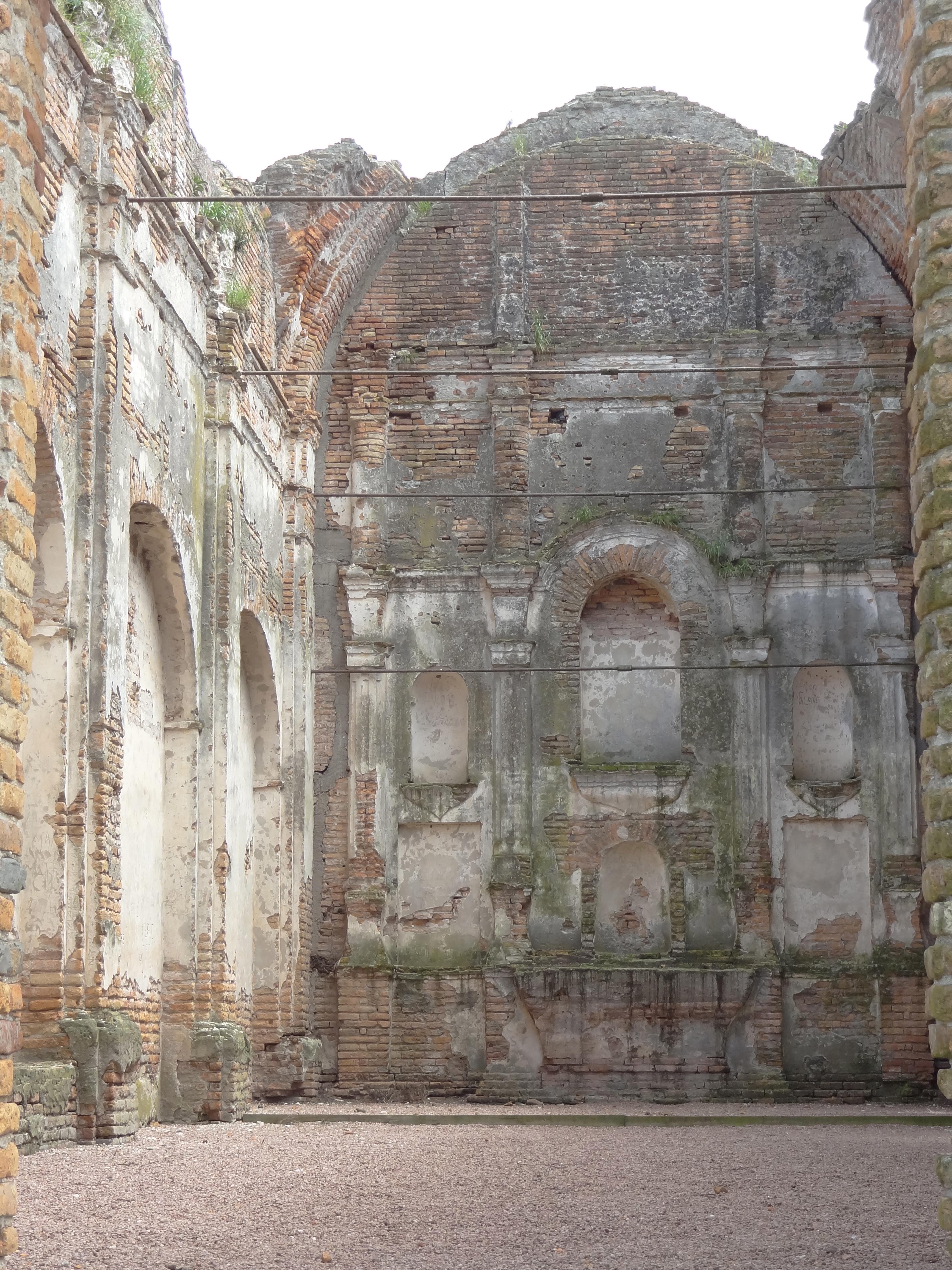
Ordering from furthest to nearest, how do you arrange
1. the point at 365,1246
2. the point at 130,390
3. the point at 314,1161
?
1. the point at 130,390
2. the point at 314,1161
3. the point at 365,1246

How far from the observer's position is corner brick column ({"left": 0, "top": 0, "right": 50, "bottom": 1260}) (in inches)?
181

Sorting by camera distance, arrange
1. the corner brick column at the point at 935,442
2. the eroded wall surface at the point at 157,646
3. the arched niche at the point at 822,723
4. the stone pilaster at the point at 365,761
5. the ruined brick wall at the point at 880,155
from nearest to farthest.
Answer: the corner brick column at the point at 935,442, the eroded wall surface at the point at 157,646, the ruined brick wall at the point at 880,155, the stone pilaster at the point at 365,761, the arched niche at the point at 822,723

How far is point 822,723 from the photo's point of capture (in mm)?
16641

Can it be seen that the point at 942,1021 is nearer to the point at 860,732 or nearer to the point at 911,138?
the point at 911,138

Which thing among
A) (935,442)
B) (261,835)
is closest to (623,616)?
(261,835)

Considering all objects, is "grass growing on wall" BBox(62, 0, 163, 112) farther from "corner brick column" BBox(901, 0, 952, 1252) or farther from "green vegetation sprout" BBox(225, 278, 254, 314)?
"corner brick column" BBox(901, 0, 952, 1252)

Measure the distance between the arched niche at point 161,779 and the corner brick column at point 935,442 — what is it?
6998 mm

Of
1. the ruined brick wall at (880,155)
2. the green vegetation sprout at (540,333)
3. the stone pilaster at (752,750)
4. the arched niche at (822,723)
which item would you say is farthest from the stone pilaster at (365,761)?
the ruined brick wall at (880,155)

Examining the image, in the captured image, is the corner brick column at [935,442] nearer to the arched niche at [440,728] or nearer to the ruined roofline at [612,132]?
the arched niche at [440,728]

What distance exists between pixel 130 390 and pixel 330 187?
640 cm

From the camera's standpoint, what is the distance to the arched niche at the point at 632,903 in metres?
16.2

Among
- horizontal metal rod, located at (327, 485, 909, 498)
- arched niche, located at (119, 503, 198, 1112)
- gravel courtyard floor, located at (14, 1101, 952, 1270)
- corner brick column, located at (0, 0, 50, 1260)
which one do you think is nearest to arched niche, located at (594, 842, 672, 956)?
horizontal metal rod, located at (327, 485, 909, 498)

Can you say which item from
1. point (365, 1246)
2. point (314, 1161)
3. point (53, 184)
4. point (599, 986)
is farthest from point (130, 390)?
point (599, 986)

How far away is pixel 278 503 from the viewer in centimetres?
1605
